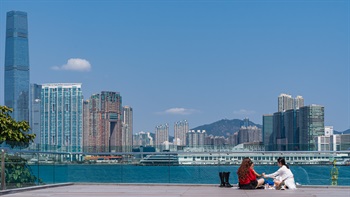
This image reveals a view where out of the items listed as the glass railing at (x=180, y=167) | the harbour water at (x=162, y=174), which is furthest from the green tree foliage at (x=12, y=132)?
the harbour water at (x=162, y=174)

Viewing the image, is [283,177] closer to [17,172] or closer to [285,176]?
[285,176]

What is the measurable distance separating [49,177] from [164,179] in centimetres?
415

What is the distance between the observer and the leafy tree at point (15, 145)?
62.4 ft

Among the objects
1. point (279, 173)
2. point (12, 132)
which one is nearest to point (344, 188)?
point (279, 173)

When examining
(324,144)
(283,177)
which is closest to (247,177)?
(283,177)

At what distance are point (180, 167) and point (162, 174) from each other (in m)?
0.96

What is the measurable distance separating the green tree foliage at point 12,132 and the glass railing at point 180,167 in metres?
0.89

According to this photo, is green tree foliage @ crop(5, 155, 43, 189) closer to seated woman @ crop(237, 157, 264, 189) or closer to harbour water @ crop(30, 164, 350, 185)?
harbour water @ crop(30, 164, 350, 185)

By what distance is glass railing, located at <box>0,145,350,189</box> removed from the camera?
903 inches

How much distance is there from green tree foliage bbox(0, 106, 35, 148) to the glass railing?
891 millimetres

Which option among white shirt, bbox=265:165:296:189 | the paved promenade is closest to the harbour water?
the paved promenade

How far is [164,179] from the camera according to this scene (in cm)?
2408

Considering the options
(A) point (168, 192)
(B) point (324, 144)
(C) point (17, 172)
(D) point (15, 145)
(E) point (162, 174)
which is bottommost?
(B) point (324, 144)

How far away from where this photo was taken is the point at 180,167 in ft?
81.3
